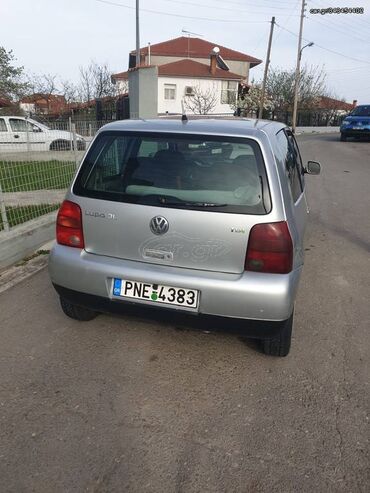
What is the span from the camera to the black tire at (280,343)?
2.92 m

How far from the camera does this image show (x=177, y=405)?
8.45 ft

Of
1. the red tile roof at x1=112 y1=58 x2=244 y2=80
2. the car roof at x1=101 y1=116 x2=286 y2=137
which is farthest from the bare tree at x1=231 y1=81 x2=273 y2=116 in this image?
the car roof at x1=101 y1=116 x2=286 y2=137

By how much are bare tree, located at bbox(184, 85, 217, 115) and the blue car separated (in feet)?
52.0

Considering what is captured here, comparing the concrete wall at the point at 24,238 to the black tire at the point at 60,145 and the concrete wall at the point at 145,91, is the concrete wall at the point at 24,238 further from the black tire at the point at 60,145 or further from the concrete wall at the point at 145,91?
the concrete wall at the point at 145,91

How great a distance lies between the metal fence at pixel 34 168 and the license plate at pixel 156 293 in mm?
2620

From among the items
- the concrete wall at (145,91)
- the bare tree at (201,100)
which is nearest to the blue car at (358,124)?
the concrete wall at (145,91)

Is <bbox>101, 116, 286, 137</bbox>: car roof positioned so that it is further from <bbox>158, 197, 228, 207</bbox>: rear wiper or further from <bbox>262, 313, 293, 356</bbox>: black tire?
<bbox>262, 313, 293, 356</bbox>: black tire

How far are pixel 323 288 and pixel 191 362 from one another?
1.96 m

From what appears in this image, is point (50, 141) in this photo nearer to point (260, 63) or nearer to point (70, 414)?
point (70, 414)

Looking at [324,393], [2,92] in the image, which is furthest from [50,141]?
[2,92]

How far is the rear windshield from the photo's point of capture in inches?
104

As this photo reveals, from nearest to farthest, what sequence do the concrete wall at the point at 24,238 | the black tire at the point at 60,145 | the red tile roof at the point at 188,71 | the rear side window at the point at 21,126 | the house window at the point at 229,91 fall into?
1. the concrete wall at the point at 24,238
2. the rear side window at the point at 21,126
3. the black tire at the point at 60,145
4. the red tile roof at the point at 188,71
5. the house window at the point at 229,91

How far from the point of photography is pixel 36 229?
5.33 metres

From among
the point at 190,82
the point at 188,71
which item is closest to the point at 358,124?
the point at 190,82
